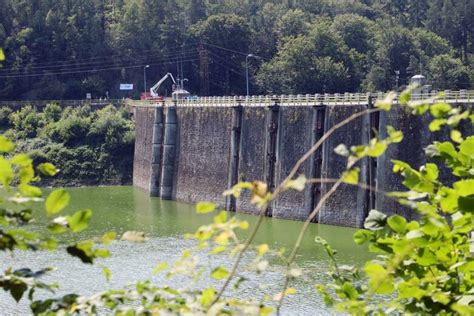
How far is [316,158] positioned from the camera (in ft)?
120

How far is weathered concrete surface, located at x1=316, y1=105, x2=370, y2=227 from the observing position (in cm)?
3428

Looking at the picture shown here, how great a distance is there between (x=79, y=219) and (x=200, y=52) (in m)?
76.6

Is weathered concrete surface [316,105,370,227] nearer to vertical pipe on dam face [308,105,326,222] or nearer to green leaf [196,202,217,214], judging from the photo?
vertical pipe on dam face [308,105,326,222]

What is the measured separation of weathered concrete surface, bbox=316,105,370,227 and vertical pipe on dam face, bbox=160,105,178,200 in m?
14.2

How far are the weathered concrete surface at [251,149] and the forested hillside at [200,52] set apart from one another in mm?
30079

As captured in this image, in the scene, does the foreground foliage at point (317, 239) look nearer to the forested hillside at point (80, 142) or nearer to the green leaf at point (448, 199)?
the green leaf at point (448, 199)

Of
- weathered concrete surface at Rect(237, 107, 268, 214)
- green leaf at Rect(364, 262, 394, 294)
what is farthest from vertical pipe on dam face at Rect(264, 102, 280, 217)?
green leaf at Rect(364, 262, 394, 294)

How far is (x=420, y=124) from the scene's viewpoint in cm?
3253

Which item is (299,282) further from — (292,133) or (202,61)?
(202,61)

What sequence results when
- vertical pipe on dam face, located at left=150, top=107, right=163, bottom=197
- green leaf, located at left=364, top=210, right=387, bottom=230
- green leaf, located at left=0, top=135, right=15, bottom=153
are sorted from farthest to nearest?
vertical pipe on dam face, located at left=150, top=107, right=163, bottom=197, green leaf, located at left=364, top=210, right=387, bottom=230, green leaf, located at left=0, top=135, right=15, bottom=153

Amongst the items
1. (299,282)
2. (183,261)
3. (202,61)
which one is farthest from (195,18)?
(183,261)

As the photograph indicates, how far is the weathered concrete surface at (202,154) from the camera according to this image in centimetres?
4472

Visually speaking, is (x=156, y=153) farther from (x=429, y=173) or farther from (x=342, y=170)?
(x=429, y=173)

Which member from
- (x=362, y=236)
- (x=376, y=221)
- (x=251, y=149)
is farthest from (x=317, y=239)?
(x=251, y=149)
